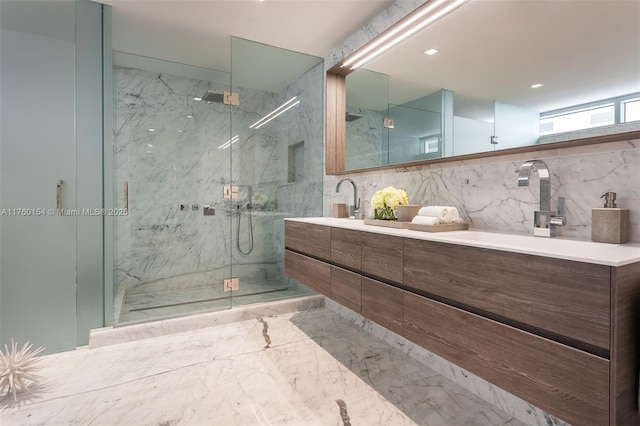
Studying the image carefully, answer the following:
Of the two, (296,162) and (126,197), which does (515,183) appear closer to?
(296,162)

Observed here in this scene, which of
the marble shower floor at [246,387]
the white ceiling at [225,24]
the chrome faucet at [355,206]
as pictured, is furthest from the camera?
the chrome faucet at [355,206]

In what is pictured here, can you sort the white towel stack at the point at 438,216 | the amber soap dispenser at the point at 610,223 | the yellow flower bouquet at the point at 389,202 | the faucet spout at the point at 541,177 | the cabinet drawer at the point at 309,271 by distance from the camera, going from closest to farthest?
the amber soap dispenser at the point at 610,223, the faucet spout at the point at 541,177, the white towel stack at the point at 438,216, the yellow flower bouquet at the point at 389,202, the cabinet drawer at the point at 309,271

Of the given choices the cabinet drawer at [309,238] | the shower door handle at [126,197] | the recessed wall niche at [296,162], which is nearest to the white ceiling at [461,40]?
the recessed wall niche at [296,162]

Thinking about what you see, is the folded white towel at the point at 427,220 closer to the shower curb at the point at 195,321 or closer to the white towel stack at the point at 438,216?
the white towel stack at the point at 438,216

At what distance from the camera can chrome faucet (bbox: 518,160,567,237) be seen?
1.36 meters

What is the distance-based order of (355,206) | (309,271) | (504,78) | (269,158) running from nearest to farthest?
(504,78) < (309,271) < (355,206) < (269,158)

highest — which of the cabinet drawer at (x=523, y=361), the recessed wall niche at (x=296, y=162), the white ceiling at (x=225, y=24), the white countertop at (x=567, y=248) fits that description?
the white ceiling at (x=225, y=24)

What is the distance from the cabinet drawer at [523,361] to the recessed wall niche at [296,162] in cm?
204

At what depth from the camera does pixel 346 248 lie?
199cm

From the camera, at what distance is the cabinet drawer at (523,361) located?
0.89 m

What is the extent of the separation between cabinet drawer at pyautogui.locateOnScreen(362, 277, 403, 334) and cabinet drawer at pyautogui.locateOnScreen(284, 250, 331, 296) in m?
0.41

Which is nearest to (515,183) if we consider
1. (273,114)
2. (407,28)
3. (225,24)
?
(407,28)

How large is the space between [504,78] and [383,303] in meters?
1.25

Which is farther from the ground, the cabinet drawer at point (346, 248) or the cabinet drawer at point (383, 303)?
the cabinet drawer at point (346, 248)
